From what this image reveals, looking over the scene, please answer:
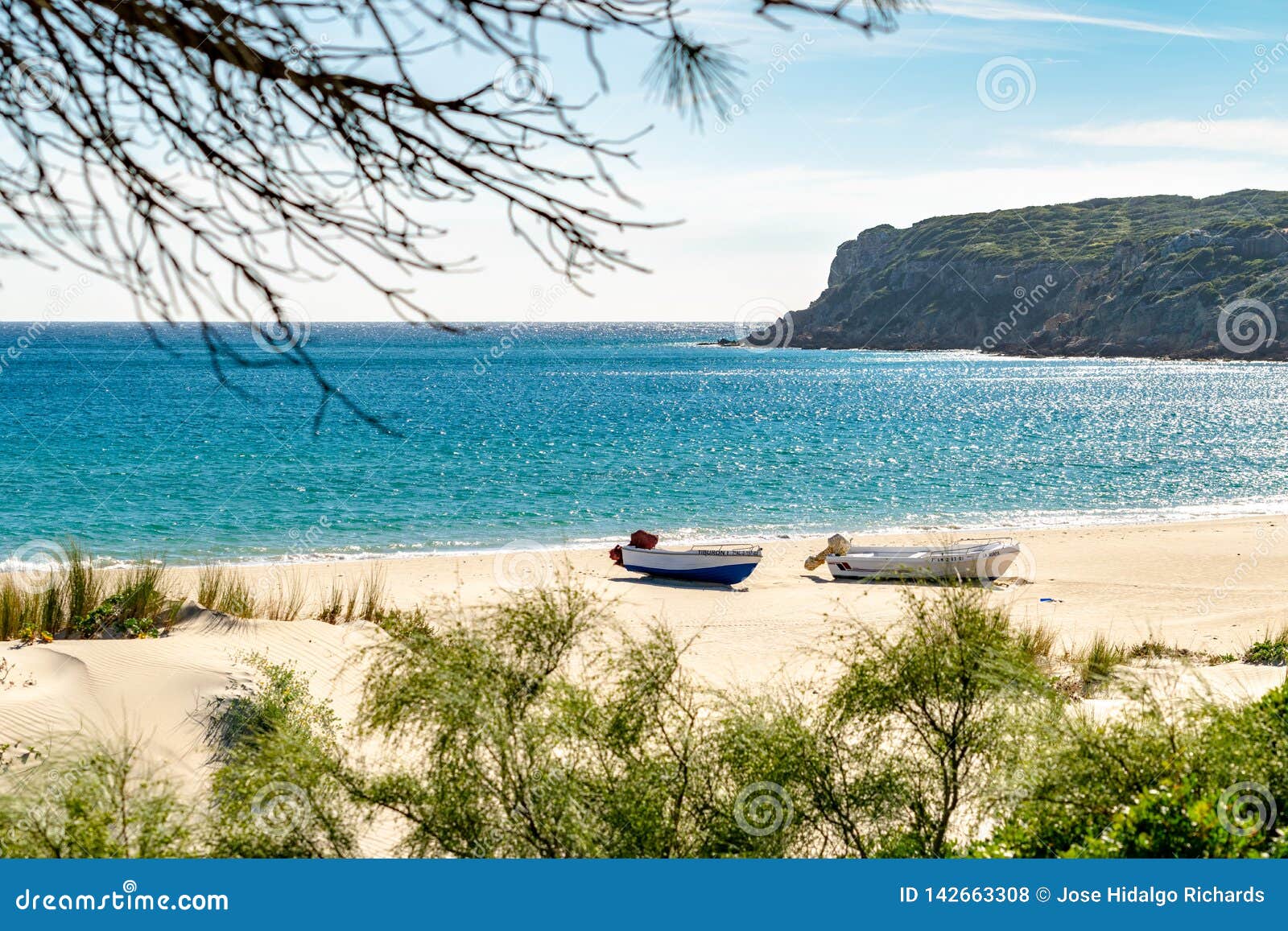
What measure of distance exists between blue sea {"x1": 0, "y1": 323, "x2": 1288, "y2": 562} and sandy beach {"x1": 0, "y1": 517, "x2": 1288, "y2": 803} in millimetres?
2884

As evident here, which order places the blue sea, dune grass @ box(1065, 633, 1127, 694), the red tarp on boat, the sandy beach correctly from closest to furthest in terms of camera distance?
→ the sandy beach → dune grass @ box(1065, 633, 1127, 694) → the red tarp on boat → the blue sea

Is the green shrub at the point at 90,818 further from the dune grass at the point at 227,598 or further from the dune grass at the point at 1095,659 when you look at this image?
the dune grass at the point at 1095,659

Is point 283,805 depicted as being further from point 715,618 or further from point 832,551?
point 832,551

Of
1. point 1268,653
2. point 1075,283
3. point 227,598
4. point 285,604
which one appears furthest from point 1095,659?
point 1075,283

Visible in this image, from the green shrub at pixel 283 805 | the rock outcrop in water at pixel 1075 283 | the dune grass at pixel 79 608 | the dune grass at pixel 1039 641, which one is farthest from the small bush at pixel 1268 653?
the rock outcrop in water at pixel 1075 283

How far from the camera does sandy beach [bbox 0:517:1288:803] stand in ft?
28.8

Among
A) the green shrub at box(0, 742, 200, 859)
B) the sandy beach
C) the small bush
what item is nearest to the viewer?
the green shrub at box(0, 742, 200, 859)

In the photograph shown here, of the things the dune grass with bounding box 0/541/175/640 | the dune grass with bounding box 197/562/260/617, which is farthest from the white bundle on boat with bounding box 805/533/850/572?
the dune grass with bounding box 0/541/175/640

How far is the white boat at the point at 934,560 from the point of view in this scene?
60.6 feet

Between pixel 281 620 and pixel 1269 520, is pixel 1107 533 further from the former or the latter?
pixel 281 620

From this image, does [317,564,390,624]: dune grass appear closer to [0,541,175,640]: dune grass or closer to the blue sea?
[0,541,175,640]: dune grass

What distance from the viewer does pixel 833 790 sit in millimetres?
5703

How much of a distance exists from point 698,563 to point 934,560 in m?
4.50

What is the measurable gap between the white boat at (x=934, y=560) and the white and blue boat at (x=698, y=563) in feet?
6.09
